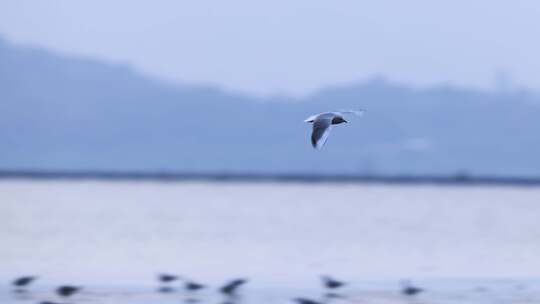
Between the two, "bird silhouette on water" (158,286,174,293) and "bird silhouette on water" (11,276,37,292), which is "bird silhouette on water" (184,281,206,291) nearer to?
"bird silhouette on water" (158,286,174,293)

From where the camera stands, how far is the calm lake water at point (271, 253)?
33625 mm

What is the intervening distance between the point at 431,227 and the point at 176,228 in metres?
12.5

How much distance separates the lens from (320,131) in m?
22.1

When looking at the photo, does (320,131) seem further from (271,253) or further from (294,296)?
(271,253)

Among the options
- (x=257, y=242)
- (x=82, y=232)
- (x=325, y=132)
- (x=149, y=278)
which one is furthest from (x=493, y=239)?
(x=325, y=132)

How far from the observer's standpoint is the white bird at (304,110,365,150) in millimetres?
21859

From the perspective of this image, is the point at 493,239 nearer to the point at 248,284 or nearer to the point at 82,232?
the point at 82,232

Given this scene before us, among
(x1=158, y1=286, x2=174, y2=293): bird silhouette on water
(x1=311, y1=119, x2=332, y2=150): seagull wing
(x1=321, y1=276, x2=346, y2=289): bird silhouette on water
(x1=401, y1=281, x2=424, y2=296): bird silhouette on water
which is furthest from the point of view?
(x1=321, y1=276, x2=346, y2=289): bird silhouette on water

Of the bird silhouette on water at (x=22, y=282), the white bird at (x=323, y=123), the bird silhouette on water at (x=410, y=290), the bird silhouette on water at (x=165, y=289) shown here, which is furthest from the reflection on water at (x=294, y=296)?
the white bird at (x=323, y=123)

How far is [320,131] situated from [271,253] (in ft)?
83.9

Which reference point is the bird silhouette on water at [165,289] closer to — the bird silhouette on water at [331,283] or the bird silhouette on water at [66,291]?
the bird silhouette on water at [66,291]

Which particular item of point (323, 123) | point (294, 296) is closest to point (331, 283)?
point (294, 296)

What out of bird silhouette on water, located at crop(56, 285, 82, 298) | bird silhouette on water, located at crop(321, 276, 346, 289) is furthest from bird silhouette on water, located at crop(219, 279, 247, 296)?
bird silhouette on water, located at crop(56, 285, 82, 298)

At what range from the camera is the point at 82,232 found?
59594 mm
